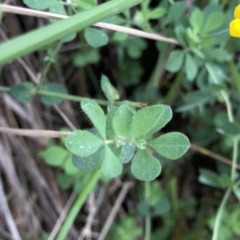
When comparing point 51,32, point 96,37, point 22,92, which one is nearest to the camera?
point 51,32

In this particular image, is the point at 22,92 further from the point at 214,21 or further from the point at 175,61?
the point at 214,21

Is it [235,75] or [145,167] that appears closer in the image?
[145,167]

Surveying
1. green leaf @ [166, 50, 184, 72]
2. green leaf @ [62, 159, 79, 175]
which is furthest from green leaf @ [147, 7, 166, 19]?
A: green leaf @ [62, 159, 79, 175]

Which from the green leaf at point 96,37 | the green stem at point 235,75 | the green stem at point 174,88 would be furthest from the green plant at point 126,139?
the green stem at point 174,88

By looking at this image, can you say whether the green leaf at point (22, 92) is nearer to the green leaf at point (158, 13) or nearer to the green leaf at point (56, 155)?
the green leaf at point (56, 155)

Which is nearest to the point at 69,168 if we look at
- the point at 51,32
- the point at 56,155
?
the point at 56,155

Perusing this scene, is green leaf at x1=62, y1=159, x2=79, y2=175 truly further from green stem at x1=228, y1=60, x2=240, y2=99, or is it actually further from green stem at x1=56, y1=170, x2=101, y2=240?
green stem at x1=228, y1=60, x2=240, y2=99
